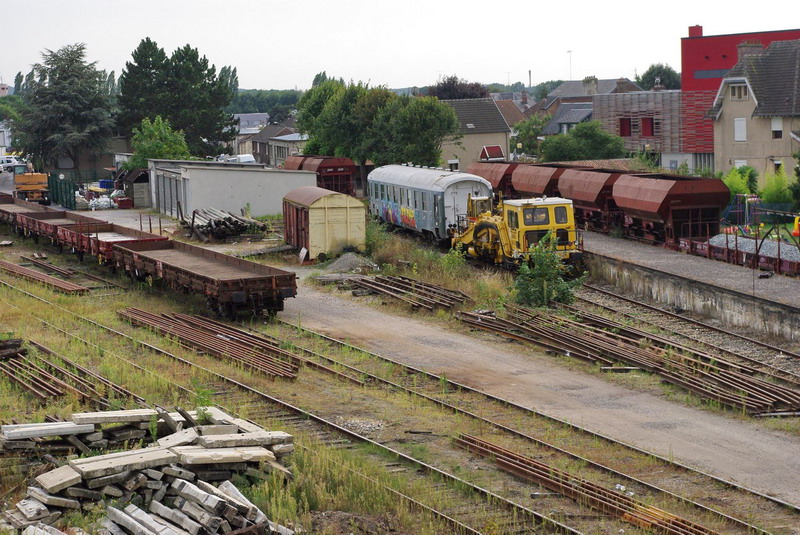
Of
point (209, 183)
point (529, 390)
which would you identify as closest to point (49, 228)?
point (209, 183)

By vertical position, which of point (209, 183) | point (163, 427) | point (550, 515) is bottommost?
point (550, 515)

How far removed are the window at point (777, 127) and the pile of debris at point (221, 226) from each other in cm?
2443

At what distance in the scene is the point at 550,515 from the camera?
12008 mm

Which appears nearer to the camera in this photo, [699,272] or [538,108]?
[699,272]

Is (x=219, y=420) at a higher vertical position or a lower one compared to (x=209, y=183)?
lower

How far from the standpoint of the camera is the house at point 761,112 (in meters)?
47.3

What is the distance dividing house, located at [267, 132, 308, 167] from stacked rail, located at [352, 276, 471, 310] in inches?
1985

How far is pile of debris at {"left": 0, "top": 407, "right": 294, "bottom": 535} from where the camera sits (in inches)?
425

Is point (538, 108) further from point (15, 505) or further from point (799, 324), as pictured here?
point (15, 505)

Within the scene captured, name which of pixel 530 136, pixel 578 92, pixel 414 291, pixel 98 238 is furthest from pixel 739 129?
pixel 578 92

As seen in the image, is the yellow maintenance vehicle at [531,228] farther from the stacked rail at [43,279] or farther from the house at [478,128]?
the house at [478,128]

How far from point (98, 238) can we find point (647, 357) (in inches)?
784

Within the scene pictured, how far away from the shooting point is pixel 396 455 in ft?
46.8

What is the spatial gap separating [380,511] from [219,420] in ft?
9.75
